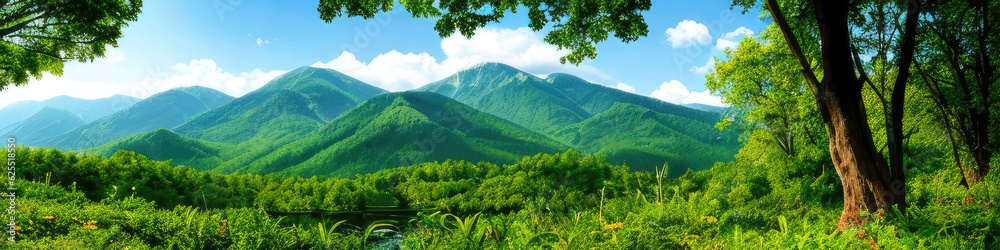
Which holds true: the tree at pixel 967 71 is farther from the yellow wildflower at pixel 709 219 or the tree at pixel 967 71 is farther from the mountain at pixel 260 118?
the mountain at pixel 260 118

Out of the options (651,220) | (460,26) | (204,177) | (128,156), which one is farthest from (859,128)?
(204,177)

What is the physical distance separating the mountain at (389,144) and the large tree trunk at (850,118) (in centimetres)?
6392

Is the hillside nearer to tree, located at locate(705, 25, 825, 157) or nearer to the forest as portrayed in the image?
tree, located at locate(705, 25, 825, 157)

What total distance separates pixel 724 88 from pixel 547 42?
17.9 m

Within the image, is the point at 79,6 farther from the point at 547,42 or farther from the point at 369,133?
the point at 369,133

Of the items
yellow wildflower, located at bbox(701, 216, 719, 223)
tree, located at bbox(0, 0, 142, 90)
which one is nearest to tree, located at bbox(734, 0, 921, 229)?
yellow wildflower, located at bbox(701, 216, 719, 223)

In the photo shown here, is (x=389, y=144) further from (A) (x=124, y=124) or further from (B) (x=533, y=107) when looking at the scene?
(A) (x=124, y=124)

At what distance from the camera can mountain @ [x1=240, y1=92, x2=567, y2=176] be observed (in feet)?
226

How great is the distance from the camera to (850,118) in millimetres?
4508

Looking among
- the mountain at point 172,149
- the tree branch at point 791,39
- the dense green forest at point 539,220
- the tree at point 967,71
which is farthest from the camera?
the mountain at point 172,149

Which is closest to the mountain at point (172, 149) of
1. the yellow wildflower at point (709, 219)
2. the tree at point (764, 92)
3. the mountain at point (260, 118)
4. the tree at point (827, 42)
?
the mountain at point (260, 118)

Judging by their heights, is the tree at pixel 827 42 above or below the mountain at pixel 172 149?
above

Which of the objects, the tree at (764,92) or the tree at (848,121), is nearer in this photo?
the tree at (848,121)

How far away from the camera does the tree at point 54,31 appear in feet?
31.8
